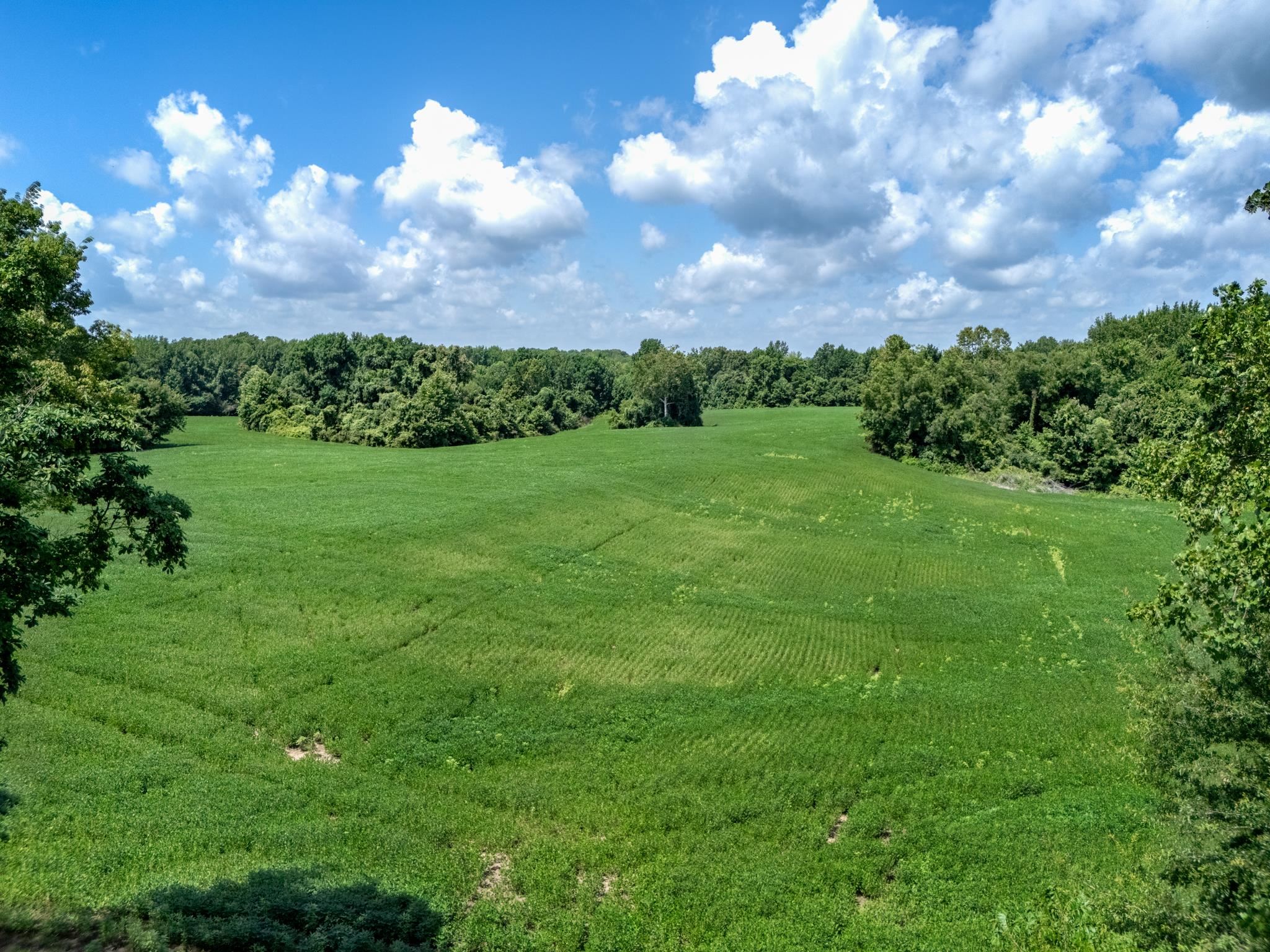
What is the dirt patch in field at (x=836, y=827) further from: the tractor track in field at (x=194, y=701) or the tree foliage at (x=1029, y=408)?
the tree foliage at (x=1029, y=408)

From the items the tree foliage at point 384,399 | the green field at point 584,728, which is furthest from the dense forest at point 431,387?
the green field at point 584,728

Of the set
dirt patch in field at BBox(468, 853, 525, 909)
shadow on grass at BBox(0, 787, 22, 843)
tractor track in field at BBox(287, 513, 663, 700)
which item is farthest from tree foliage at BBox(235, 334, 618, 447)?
dirt patch in field at BBox(468, 853, 525, 909)

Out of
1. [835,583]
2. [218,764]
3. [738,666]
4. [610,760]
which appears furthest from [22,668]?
[835,583]

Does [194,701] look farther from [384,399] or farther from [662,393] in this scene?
[662,393]

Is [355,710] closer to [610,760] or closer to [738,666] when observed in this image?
[610,760]

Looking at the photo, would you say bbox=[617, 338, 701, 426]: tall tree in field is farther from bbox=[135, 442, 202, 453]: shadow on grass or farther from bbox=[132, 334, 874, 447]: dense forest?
bbox=[135, 442, 202, 453]: shadow on grass

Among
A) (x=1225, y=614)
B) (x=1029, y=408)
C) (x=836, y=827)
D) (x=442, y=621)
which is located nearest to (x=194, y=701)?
(x=442, y=621)

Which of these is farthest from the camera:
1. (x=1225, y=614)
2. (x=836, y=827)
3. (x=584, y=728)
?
(x=584, y=728)

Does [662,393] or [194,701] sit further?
[662,393]
